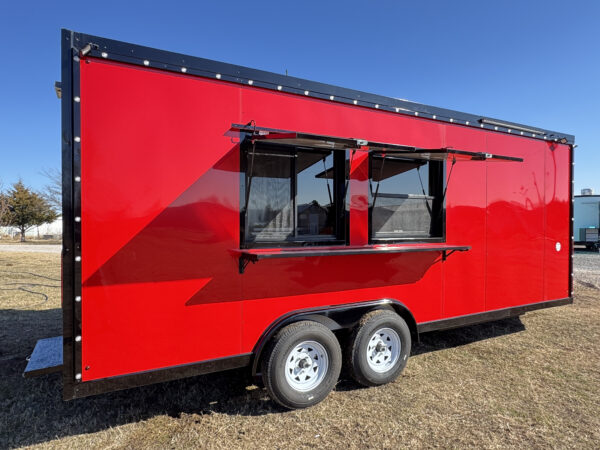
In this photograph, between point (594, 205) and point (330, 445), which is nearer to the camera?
point (330, 445)

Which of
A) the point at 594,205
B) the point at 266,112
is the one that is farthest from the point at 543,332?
the point at 594,205

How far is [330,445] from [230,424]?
2.69 ft

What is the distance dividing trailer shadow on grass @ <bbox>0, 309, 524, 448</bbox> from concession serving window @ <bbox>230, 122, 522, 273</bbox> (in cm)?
130

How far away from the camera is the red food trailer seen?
8.46 feet

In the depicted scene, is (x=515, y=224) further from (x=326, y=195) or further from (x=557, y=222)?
(x=326, y=195)

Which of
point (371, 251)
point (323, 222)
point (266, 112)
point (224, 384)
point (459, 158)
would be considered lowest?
point (224, 384)

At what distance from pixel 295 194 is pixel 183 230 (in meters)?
1.05

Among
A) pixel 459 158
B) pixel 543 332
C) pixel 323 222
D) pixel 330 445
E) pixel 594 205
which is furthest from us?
pixel 594 205

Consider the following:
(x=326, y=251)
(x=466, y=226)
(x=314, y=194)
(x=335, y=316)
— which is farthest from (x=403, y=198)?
(x=335, y=316)

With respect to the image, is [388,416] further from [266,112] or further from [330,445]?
[266,112]

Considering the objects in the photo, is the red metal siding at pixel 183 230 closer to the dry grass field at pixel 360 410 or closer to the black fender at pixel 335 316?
the black fender at pixel 335 316

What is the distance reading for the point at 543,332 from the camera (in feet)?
17.6

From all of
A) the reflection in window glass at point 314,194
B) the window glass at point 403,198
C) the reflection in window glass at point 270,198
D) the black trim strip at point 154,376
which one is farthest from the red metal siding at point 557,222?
the black trim strip at point 154,376

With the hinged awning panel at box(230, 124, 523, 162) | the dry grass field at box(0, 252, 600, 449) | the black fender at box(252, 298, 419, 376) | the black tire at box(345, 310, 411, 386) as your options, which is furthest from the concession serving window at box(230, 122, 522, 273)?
the dry grass field at box(0, 252, 600, 449)
